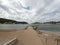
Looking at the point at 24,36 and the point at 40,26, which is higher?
the point at 40,26

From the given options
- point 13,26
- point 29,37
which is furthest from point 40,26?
point 13,26

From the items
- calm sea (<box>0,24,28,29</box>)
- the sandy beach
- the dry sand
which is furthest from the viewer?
calm sea (<box>0,24,28,29</box>)

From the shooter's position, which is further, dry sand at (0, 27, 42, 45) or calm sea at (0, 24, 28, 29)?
calm sea at (0, 24, 28, 29)

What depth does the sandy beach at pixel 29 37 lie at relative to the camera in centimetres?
176

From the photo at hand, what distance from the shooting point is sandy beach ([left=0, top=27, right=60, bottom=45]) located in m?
1.76

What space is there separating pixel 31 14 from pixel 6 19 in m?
0.45

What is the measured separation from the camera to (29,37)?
1932 mm

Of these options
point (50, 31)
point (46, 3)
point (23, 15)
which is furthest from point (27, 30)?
point (46, 3)

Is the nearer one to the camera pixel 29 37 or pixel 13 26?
pixel 29 37

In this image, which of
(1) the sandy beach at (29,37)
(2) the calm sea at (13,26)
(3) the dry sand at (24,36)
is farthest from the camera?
(2) the calm sea at (13,26)

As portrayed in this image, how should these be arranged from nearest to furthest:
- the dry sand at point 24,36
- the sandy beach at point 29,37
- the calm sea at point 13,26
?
the sandy beach at point 29,37
the dry sand at point 24,36
the calm sea at point 13,26

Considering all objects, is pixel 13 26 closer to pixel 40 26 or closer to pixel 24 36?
pixel 24 36

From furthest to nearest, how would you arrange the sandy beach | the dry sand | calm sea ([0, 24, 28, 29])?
calm sea ([0, 24, 28, 29])
the dry sand
the sandy beach

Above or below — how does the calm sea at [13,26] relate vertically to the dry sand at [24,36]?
above
